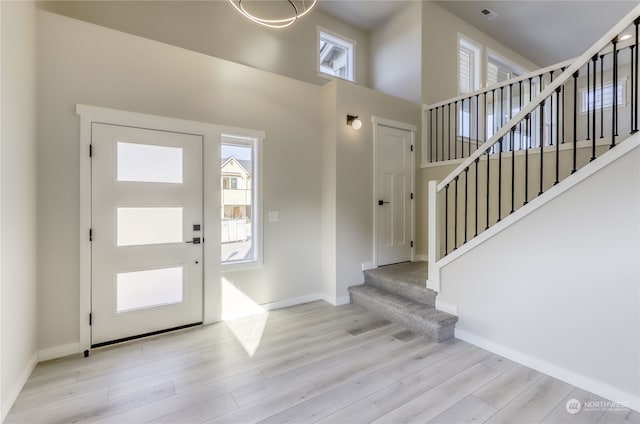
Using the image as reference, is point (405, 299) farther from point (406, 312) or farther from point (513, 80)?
point (513, 80)

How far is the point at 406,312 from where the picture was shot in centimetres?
319

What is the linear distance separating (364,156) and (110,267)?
125 inches

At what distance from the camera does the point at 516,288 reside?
255 cm

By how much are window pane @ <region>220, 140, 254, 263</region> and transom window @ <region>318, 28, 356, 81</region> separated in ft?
8.09

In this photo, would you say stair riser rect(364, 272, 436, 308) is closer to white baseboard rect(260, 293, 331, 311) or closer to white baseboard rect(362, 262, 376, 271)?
white baseboard rect(362, 262, 376, 271)

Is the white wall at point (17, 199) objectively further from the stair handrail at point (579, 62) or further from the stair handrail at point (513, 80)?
the stair handrail at point (513, 80)

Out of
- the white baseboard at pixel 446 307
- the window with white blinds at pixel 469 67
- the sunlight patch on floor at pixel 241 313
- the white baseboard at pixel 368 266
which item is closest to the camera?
the white baseboard at pixel 446 307

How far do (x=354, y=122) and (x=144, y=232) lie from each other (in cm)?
276

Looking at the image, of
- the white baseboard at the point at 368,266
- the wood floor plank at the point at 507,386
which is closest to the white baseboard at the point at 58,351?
the white baseboard at the point at 368,266

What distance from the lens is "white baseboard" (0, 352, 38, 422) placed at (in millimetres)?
1923

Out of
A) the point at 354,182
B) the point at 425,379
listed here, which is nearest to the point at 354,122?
the point at 354,182

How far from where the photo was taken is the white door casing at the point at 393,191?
14.0ft

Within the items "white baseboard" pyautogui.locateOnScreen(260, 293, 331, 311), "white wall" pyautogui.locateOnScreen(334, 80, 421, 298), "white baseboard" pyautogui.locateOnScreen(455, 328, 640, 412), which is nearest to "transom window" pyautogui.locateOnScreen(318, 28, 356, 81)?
"white wall" pyautogui.locateOnScreen(334, 80, 421, 298)

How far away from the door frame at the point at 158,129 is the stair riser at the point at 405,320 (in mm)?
1742
